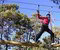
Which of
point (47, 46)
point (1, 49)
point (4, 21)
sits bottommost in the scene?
point (1, 49)

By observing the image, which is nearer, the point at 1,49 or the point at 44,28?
the point at 44,28

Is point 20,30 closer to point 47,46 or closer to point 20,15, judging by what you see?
point 20,15

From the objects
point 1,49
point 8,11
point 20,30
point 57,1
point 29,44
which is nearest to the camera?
point 29,44

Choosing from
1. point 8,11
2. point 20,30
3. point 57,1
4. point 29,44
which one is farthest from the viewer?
point 20,30

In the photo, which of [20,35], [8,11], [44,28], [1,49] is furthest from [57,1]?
[1,49]

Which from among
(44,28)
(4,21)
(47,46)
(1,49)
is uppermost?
(44,28)

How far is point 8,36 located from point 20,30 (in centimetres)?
128

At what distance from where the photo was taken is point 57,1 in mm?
11297

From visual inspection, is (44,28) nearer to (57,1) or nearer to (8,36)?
(57,1)

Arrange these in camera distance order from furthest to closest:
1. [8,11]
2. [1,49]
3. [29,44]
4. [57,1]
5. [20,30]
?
[1,49] < [20,30] < [8,11] < [57,1] < [29,44]

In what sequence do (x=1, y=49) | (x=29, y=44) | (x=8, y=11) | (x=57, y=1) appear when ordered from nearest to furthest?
(x=29, y=44)
(x=57, y=1)
(x=8, y=11)
(x=1, y=49)

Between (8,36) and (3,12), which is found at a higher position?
(3,12)

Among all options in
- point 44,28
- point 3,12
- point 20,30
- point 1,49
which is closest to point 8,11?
point 3,12

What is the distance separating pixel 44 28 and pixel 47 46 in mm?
551
